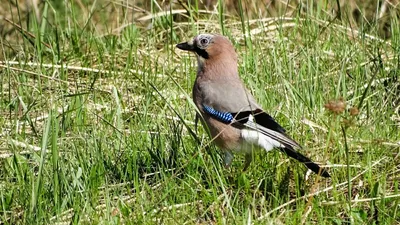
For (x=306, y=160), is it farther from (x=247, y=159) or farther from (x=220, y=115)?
(x=220, y=115)

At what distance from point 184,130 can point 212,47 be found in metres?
0.50

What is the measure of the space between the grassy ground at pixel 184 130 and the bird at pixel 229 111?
9cm

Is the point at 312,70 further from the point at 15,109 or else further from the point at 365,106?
the point at 15,109

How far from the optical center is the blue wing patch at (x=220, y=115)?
503cm

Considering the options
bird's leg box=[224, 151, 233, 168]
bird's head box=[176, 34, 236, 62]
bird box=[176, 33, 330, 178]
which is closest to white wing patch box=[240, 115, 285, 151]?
bird box=[176, 33, 330, 178]

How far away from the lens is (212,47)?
5.42 meters

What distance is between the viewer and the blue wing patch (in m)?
5.03

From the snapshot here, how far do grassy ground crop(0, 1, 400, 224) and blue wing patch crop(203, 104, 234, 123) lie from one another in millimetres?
151

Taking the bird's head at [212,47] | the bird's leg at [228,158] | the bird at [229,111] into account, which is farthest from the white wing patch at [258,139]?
the bird's head at [212,47]

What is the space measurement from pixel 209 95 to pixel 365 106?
895 mm

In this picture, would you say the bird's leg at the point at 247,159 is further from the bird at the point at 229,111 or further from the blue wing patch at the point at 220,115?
the blue wing patch at the point at 220,115

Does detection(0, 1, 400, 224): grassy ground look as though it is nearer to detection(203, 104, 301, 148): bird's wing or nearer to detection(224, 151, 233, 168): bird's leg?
detection(224, 151, 233, 168): bird's leg

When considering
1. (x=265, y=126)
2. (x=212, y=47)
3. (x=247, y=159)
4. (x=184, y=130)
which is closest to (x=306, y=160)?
(x=265, y=126)

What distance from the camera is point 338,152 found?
186 inches
